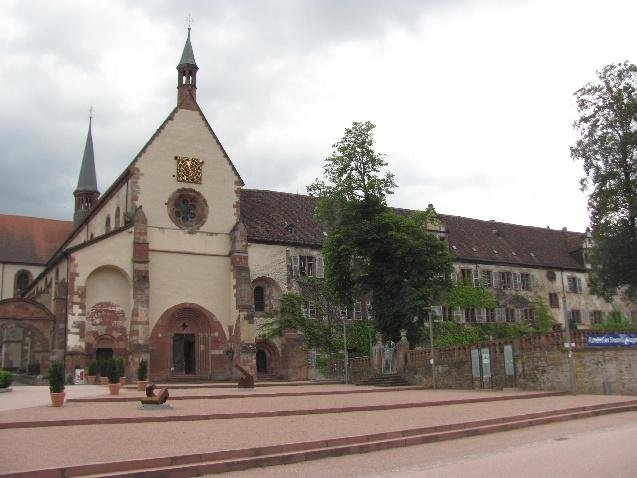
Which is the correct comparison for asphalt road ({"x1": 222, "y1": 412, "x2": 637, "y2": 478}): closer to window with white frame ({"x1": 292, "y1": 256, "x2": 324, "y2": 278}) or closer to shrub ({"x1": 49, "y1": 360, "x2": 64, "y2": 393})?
shrub ({"x1": 49, "y1": 360, "x2": 64, "y2": 393})

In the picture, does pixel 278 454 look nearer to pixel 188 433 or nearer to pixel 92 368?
pixel 188 433

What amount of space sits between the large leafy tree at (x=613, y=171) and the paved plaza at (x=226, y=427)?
1810 cm

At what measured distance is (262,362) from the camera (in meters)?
43.8

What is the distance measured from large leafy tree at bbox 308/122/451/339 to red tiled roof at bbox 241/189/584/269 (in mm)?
5938

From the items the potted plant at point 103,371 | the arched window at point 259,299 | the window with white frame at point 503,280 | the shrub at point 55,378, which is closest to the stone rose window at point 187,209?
the arched window at point 259,299

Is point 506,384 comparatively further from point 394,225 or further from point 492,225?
point 492,225

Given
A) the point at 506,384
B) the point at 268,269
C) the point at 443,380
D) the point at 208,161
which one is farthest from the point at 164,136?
the point at 506,384

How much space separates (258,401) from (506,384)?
1201 centimetres

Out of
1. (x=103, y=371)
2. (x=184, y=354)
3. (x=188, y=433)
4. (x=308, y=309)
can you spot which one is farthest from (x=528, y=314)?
(x=188, y=433)

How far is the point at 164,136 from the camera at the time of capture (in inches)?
1666

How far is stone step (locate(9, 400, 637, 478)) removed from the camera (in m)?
10.6

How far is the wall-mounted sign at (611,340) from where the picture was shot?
27422 mm

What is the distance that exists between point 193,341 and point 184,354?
1094mm

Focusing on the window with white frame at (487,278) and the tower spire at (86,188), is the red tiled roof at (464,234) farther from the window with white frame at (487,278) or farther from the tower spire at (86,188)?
the tower spire at (86,188)
